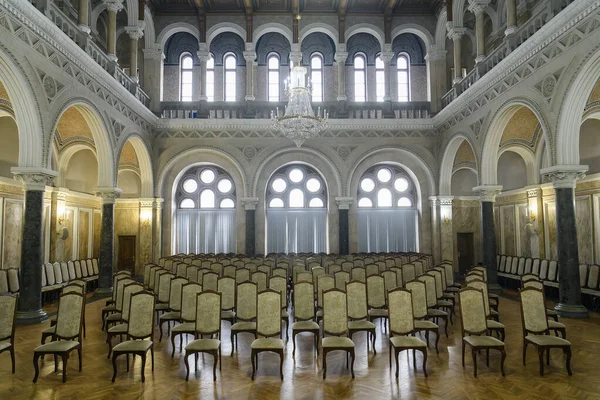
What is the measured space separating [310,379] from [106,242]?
1024cm

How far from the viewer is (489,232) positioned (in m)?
14.3

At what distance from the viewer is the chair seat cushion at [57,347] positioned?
6.00m

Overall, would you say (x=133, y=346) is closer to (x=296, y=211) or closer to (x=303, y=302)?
(x=303, y=302)

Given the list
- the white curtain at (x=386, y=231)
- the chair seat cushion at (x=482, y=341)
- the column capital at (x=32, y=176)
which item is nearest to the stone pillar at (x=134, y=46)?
the column capital at (x=32, y=176)

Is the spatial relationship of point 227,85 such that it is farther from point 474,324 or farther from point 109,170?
point 474,324

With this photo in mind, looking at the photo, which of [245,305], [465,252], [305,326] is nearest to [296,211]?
[465,252]

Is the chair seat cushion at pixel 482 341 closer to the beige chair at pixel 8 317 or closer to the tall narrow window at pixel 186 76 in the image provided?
the beige chair at pixel 8 317

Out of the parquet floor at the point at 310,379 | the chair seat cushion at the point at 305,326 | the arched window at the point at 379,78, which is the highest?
the arched window at the point at 379,78

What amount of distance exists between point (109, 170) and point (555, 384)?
42.6 ft

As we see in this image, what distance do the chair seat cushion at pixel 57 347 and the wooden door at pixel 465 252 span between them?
54.1ft

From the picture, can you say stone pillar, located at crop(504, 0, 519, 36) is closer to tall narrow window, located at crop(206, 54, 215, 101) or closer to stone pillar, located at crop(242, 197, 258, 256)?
stone pillar, located at crop(242, 197, 258, 256)

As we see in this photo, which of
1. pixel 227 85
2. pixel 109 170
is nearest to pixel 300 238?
pixel 227 85

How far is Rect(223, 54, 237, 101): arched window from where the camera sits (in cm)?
2011

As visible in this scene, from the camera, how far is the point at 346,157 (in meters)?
19.0
